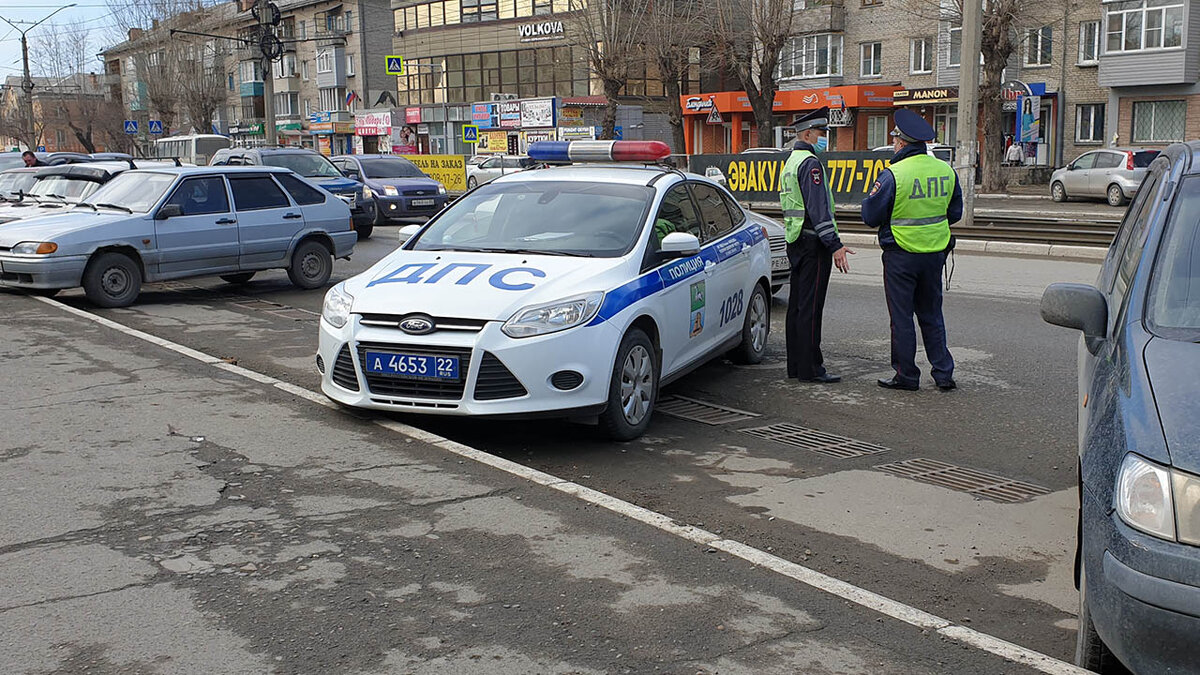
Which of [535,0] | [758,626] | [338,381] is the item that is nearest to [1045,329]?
[338,381]

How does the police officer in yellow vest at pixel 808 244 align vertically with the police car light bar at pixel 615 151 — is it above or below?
below

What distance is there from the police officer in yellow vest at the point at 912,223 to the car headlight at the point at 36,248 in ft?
27.4

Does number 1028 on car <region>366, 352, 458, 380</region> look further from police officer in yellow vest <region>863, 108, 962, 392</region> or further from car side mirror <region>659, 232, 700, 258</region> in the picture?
police officer in yellow vest <region>863, 108, 962, 392</region>

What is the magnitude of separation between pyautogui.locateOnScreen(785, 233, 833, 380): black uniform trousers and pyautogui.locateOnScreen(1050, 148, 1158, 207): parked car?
24.8 metres

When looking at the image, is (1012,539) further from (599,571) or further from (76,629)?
(76,629)

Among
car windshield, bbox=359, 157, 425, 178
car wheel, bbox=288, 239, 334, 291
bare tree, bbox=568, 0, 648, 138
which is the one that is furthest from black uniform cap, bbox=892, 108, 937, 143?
bare tree, bbox=568, 0, 648, 138

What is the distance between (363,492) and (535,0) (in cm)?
5736

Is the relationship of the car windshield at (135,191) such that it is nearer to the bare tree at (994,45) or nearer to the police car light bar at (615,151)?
the police car light bar at (615,151)

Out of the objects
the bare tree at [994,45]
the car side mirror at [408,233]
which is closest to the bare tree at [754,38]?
the bare tree at [994,45]

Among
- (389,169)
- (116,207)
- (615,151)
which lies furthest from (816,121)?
(389,169)

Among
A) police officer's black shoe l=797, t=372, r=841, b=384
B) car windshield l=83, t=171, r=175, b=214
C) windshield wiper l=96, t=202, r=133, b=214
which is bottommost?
police officer's black shoe l=797, t=372, r=841, b=384

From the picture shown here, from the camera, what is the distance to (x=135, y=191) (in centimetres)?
1321

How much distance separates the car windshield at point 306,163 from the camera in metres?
22.8

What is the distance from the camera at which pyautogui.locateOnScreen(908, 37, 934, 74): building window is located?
49.8 meters
